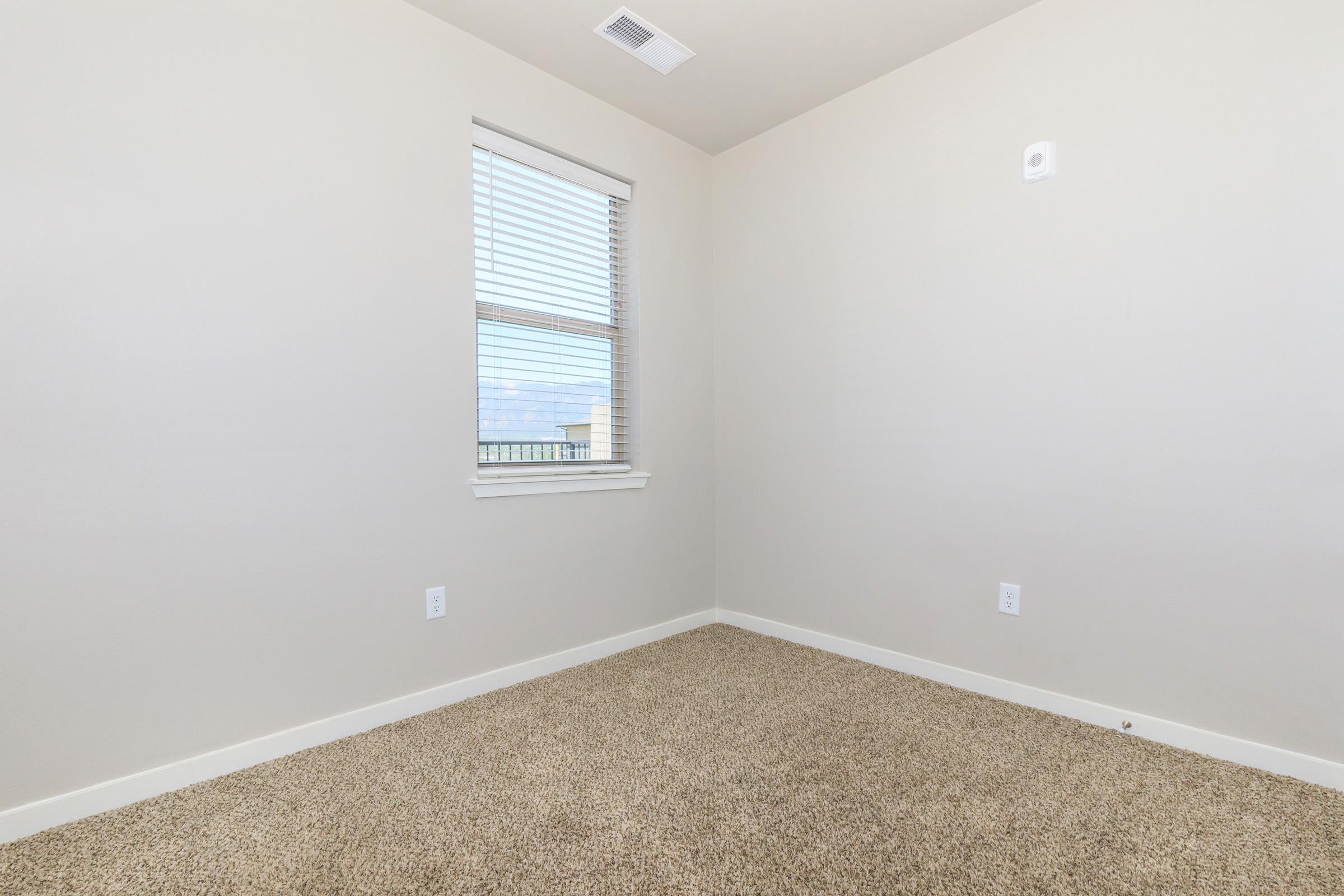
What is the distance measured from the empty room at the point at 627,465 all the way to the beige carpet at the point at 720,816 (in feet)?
0.04

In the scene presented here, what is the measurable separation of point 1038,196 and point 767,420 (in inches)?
54.2

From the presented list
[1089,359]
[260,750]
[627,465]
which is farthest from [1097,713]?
[260,750]

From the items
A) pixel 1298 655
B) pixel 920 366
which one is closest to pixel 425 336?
pixel 920 366

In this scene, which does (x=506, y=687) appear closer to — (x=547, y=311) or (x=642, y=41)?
(x=547, y=311)

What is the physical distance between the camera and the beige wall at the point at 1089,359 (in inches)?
68.0

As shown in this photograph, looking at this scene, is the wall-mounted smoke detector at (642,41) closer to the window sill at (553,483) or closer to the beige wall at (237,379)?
the beige wall at (237,379)

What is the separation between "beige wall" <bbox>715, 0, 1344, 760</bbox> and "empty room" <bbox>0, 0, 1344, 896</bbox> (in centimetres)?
1

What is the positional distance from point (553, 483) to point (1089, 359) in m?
1.94

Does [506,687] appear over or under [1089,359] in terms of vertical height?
under

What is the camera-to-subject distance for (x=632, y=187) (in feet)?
9.44

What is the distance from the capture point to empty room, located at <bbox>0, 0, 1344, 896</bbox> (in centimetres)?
150

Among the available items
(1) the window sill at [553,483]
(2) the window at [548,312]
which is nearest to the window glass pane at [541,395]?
(2) the window at [548,312]

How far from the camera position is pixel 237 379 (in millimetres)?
1791

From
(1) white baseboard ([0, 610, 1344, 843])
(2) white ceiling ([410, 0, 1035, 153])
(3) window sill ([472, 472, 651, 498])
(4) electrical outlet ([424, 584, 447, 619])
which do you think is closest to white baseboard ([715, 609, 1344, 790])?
(1) white baseboard ([0, 610, 1344, 843])
